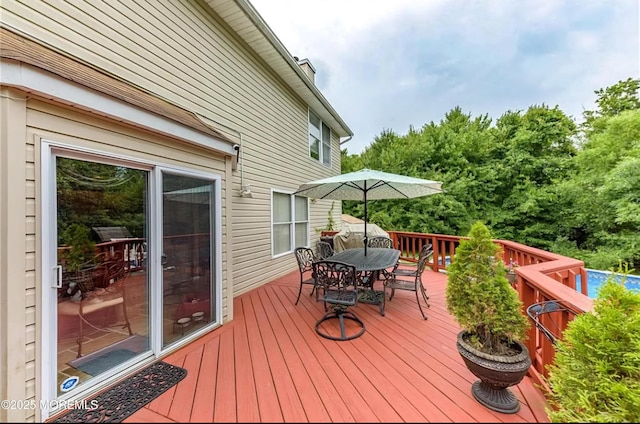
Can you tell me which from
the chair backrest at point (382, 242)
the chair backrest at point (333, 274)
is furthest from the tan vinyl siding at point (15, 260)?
the chair backrest at point (382, 242)

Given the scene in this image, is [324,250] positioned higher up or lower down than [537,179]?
lower down

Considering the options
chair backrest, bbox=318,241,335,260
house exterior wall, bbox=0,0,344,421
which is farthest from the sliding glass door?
chair backrest, bbox=318,241,335,260

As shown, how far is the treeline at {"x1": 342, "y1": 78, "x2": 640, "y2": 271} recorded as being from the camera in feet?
31.6

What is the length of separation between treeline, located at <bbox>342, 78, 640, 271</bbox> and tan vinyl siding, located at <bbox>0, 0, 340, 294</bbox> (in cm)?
699

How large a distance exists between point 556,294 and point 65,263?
408 cm

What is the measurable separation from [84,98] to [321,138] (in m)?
7.28

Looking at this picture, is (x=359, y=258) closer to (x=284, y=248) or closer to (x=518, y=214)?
(x=284, y=248)

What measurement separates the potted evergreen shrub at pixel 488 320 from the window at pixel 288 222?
4.57 metres

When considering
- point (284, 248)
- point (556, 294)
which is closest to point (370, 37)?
point (284, 248)

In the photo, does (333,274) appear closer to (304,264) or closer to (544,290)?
(304,264)

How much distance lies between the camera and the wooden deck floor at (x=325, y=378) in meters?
1.79

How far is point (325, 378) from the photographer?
7.27 feet

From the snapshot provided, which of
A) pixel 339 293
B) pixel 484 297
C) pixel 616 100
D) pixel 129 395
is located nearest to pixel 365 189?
pixel 339 293

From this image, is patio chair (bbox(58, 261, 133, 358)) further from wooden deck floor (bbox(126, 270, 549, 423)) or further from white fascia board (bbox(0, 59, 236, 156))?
white fascia board (bbox(0, 59, 236, 156))
